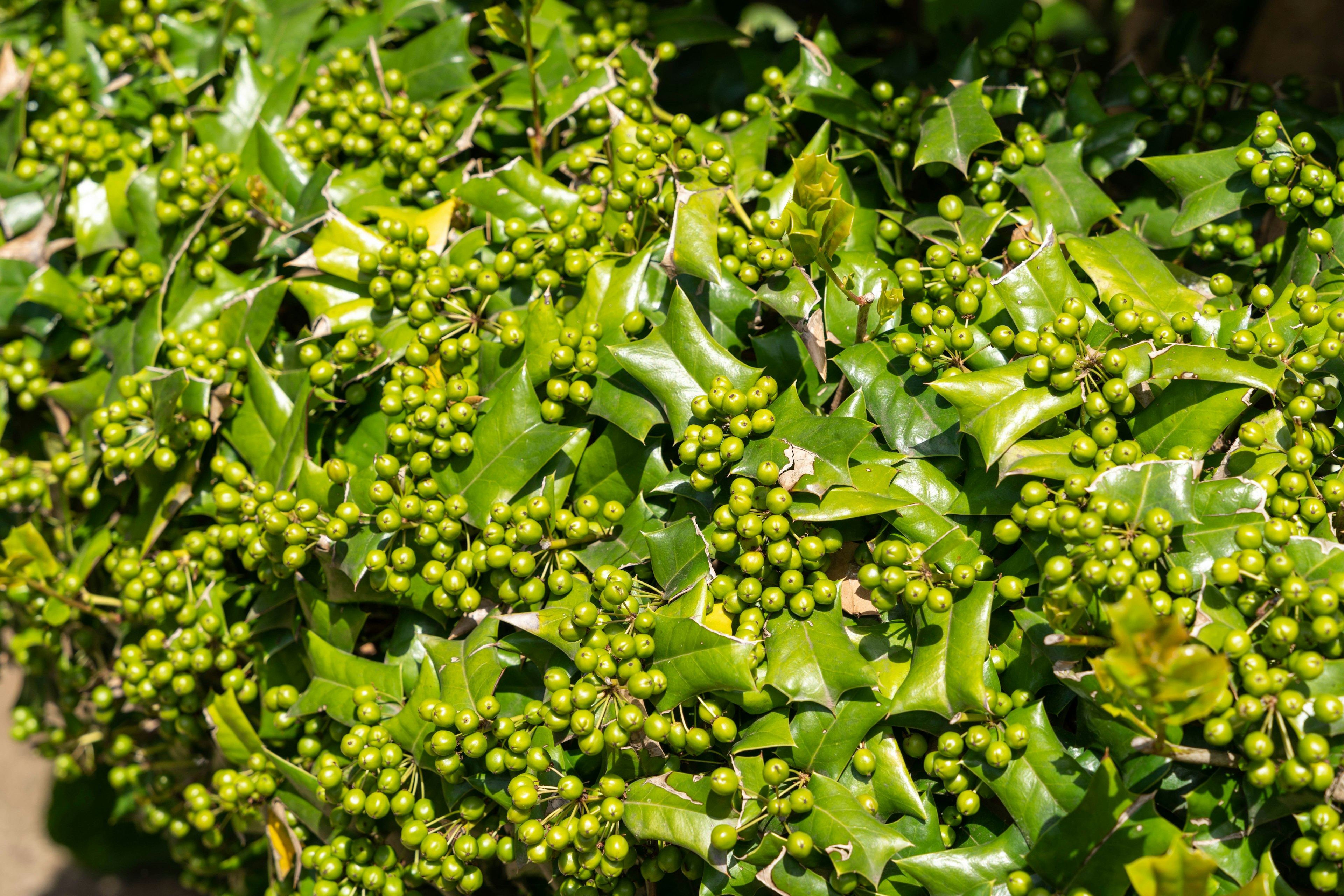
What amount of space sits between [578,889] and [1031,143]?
1.47 meters

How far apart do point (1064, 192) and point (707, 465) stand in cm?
84

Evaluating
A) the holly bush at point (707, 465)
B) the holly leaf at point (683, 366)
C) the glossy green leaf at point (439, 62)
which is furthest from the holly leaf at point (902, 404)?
the glossy green leaf at point (439, 62)

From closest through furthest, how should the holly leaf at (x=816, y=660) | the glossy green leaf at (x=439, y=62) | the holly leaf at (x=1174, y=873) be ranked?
1. the holly leaf at (x=1174, y=873)
2. the holly leaf at (x=816, y=660)
3. the glossy green leaf at (x=439, y=62)

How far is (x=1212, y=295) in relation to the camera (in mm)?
1566

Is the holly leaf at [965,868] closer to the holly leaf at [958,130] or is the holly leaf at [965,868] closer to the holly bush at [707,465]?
the holly bush at [707,465]

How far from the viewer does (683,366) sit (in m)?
1.42

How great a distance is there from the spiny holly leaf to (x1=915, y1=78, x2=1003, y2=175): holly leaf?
504 mm

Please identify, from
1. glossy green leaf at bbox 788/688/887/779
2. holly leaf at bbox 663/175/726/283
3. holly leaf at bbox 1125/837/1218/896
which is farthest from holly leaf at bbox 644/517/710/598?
holly leaf at bbox 1125/837/1218/896

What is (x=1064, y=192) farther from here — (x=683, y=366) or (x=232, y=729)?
(x=232, y=729)

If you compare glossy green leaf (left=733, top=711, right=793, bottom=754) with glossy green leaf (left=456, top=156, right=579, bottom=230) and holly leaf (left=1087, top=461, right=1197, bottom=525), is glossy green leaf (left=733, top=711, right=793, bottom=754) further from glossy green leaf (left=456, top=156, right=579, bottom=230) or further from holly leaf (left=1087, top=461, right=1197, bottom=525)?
glossy green leaf (left=456, top=156, right=579, bottom=230)

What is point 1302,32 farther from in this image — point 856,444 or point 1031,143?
point 856,444

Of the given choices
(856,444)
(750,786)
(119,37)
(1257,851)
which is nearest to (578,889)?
(750,786)

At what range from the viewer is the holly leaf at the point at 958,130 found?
1602 millimetres

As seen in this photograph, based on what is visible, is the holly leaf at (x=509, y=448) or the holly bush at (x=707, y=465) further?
the holly leaf at (x=509, y=448)
